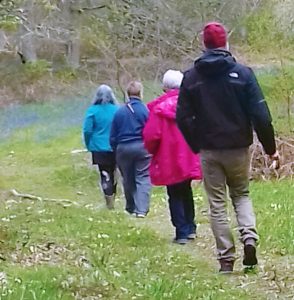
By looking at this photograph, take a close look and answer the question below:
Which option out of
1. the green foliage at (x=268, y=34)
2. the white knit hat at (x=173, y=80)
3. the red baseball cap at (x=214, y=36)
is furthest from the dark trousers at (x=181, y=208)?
the green foliage at (x=268, y=34)

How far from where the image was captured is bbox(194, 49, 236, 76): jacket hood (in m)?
6.16

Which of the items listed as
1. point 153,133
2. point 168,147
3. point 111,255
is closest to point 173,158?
point 168,147

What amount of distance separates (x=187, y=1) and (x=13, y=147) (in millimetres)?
6966

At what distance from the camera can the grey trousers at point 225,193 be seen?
6348 millimetres

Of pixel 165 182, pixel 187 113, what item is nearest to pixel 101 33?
pixel 165 182

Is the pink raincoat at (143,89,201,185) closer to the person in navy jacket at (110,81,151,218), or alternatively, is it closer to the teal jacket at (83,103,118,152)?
the person in navy jacket at (110,81,151,218)

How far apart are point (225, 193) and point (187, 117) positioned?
0.69 meters

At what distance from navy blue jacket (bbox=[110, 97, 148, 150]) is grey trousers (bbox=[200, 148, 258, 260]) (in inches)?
162

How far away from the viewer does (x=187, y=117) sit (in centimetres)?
637

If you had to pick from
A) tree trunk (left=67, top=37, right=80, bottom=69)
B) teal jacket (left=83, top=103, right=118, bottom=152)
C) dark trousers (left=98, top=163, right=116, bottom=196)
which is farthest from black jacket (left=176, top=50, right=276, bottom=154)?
tree trunk (left=67, top=37, right=80, bottom=69)

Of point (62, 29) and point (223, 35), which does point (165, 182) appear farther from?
point (62, 29)

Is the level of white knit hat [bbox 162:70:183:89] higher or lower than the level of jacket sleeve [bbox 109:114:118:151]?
higher

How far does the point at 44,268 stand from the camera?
6172 millimetres

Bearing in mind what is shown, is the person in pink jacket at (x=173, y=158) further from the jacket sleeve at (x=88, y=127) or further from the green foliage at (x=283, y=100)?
the green foliage at (x=283, y=100)
